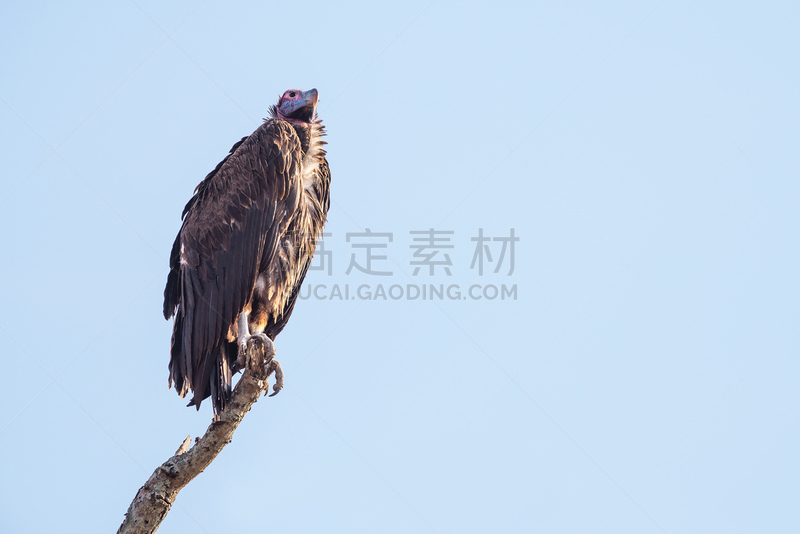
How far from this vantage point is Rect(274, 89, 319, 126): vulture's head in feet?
22.5

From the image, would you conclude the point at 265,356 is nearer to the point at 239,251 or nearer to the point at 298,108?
the point at 239,251

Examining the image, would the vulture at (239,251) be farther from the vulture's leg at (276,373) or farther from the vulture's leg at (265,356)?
the vulture's leg at (276,373)

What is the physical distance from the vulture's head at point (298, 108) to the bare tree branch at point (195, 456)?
114 inches

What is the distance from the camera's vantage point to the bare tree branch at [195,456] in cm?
406

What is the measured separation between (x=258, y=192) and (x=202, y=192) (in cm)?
83

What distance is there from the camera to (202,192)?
20.9ft

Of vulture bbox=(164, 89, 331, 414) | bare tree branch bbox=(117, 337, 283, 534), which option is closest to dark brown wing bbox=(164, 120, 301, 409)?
vulture bbox=(164, 89, 331, 414)

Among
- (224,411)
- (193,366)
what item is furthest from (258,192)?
(224,411)

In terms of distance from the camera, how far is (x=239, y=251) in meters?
5.76

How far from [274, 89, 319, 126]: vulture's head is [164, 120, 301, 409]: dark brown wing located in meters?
0.60

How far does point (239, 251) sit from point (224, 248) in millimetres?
148

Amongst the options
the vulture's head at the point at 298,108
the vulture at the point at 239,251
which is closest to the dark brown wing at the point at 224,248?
the vulture at the point at 239,251

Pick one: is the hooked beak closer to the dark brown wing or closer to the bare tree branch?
the dark brown wing

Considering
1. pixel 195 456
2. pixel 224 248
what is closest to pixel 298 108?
pixel 224 248
